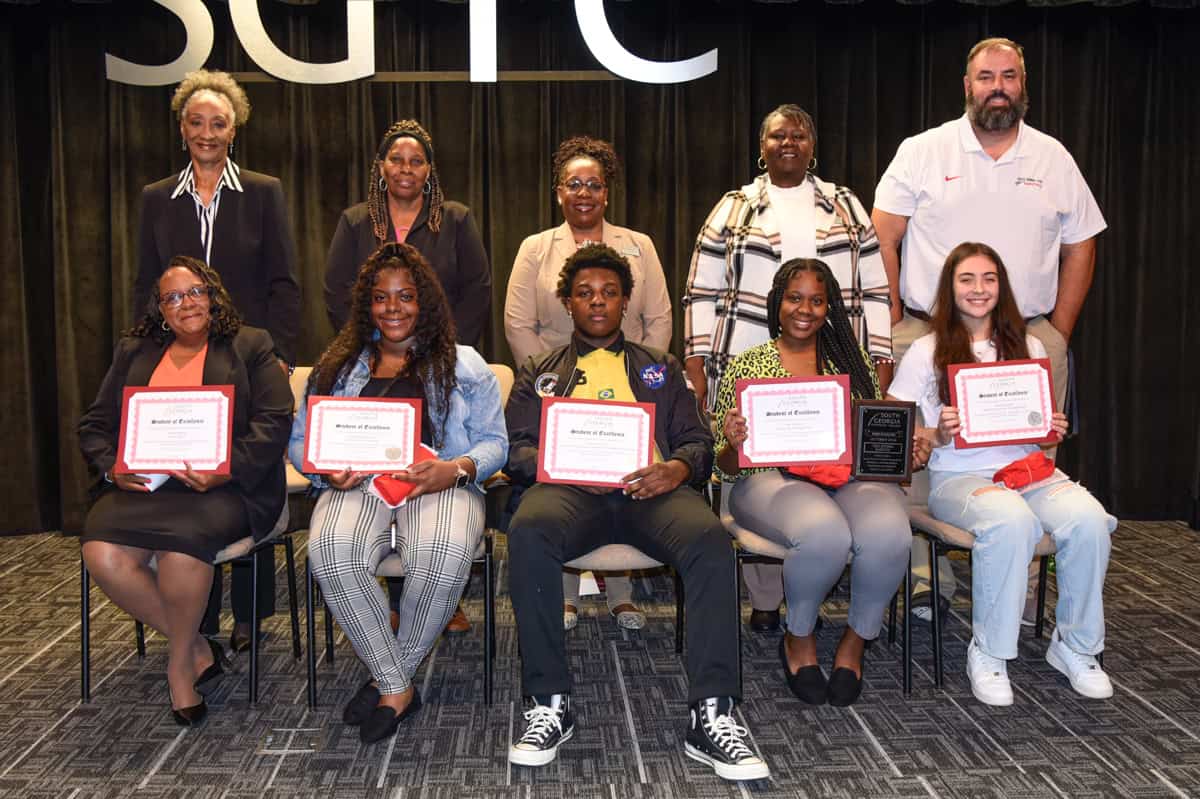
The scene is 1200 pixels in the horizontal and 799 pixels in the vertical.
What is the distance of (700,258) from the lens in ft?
13.9

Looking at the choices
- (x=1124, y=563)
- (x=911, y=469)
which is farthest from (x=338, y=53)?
(x=1124, y=563)

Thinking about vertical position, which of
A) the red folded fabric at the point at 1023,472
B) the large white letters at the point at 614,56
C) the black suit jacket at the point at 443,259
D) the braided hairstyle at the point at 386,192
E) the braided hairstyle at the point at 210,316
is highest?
the large white letters at the point at 614,56

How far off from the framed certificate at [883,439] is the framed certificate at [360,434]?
1502mm

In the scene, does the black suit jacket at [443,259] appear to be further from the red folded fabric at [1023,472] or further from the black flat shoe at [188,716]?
the red folded fabric at [1023,472]

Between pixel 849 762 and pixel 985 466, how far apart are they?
129 centimetres

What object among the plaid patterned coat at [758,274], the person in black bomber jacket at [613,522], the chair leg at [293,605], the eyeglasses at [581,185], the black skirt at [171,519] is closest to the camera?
the person in black bomber jacket at [613,522]

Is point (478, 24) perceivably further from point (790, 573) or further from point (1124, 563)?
point (1124, 563)

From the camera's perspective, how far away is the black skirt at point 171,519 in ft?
10.6

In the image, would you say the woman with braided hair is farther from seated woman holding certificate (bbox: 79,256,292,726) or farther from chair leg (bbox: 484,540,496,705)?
chair leg (bbox: 484,540,496,705)

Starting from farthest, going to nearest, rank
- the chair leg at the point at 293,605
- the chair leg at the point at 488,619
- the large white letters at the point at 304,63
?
the large white letters at the point at 304,63 < the chair leg at the point at 293,605 < the chair leg at the point at 488,619

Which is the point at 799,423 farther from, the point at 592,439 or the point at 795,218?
the point at 795,218

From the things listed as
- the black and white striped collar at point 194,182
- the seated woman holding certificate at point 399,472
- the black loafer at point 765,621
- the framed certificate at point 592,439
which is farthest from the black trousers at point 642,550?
the black and white striped collar at point 194,182

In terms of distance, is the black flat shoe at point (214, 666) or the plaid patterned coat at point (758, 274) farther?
the plaid patterned coat at point (758, 274)

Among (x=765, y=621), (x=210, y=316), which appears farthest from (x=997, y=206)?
(x=210, y=316)
